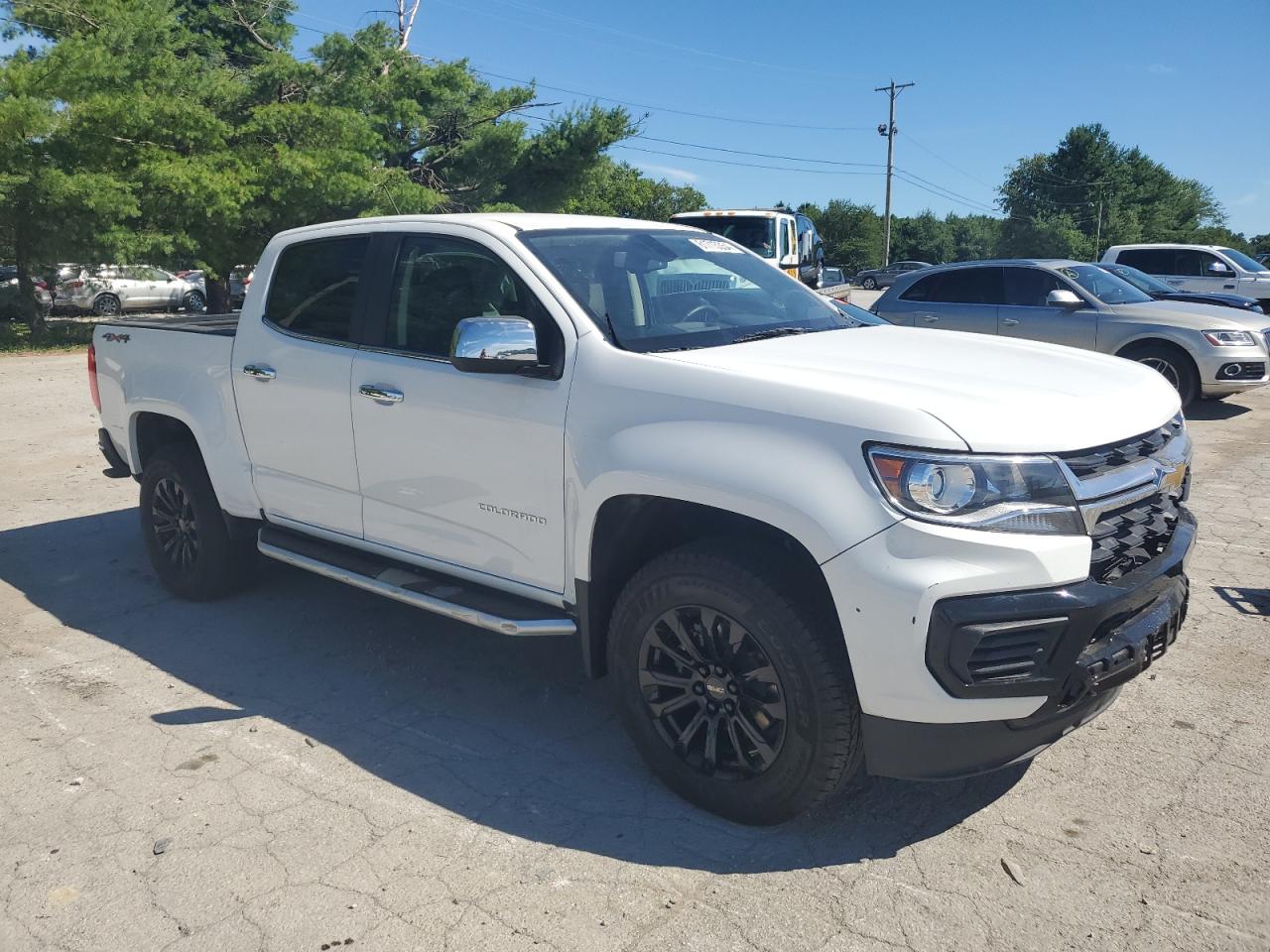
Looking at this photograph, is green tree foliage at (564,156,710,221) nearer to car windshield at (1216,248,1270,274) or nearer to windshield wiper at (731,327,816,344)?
car windshield at (1216,248,1270,274)

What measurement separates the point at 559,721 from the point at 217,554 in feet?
7.54

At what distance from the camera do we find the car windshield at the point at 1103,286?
36.2ft

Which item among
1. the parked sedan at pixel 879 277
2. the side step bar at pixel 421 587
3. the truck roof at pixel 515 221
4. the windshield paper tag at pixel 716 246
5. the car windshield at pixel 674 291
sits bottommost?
the parked sedan at pixel 879 277

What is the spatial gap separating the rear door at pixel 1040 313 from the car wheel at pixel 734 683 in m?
8.86

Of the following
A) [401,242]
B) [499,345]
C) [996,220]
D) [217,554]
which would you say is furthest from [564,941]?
[996,220]

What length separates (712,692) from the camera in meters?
3.16

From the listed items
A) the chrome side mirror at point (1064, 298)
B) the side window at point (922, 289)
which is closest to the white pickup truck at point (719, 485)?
the chrome side mirror at point (1064, 298)

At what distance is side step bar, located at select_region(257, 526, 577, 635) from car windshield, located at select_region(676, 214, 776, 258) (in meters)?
12.2

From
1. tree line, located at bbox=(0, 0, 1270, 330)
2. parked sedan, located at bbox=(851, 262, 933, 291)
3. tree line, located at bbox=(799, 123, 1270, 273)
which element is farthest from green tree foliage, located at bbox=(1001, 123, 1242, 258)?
tree line, located at bbox=(0, 0, 1270, 330)

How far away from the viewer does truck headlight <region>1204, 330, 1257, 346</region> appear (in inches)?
403

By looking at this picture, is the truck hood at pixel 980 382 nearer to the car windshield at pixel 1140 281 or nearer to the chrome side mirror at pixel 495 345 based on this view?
the chrome side mirror at pixel 495 345

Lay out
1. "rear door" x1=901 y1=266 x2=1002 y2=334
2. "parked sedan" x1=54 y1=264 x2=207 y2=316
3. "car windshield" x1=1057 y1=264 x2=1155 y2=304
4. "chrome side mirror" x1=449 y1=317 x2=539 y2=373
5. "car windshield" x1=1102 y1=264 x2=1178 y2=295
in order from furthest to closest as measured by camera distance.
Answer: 1. "parked sedan" x1=54 y1=264 x2=207 y2=316
2. "car windshield" x1=1102 y1=264 x2=1178 y2=295
3. "rear door" x1=901 y1=266 x2=1002 y2=334
4. "car windshield" x1=1057 y1=264 x2=1155 y2=304
5. "chrome side mirror" x1=449 y1=317 x2=539 y2=373

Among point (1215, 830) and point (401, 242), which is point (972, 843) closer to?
point (1215, 830)

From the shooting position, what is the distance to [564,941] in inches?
106
